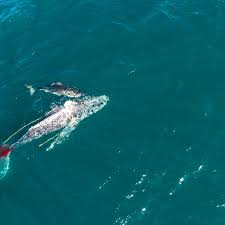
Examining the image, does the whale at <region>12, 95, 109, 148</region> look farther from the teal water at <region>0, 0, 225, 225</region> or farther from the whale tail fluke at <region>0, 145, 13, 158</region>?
the teal water at <region>0, 0, 225, 225</region>

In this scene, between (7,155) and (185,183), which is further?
(7,155)

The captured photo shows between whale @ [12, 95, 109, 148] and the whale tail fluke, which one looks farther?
whale @ [12, 95, 109, 148]

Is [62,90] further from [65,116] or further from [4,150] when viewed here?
[4,150]

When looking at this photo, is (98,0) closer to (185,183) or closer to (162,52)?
(162,52)

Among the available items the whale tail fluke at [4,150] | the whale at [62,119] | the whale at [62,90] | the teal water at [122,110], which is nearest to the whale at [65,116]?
the whale at [62,119]

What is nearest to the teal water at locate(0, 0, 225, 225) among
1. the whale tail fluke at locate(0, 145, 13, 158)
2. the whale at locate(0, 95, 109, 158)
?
the whale at locate(0, 95, 109, 158)

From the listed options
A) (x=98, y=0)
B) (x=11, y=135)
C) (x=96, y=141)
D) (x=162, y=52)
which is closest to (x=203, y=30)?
(x=162, y=52)

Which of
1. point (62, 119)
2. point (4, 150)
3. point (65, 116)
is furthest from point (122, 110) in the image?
point (4, 150)

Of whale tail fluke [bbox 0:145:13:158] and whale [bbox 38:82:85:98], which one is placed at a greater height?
whale [bbox 38:82:85:98]
